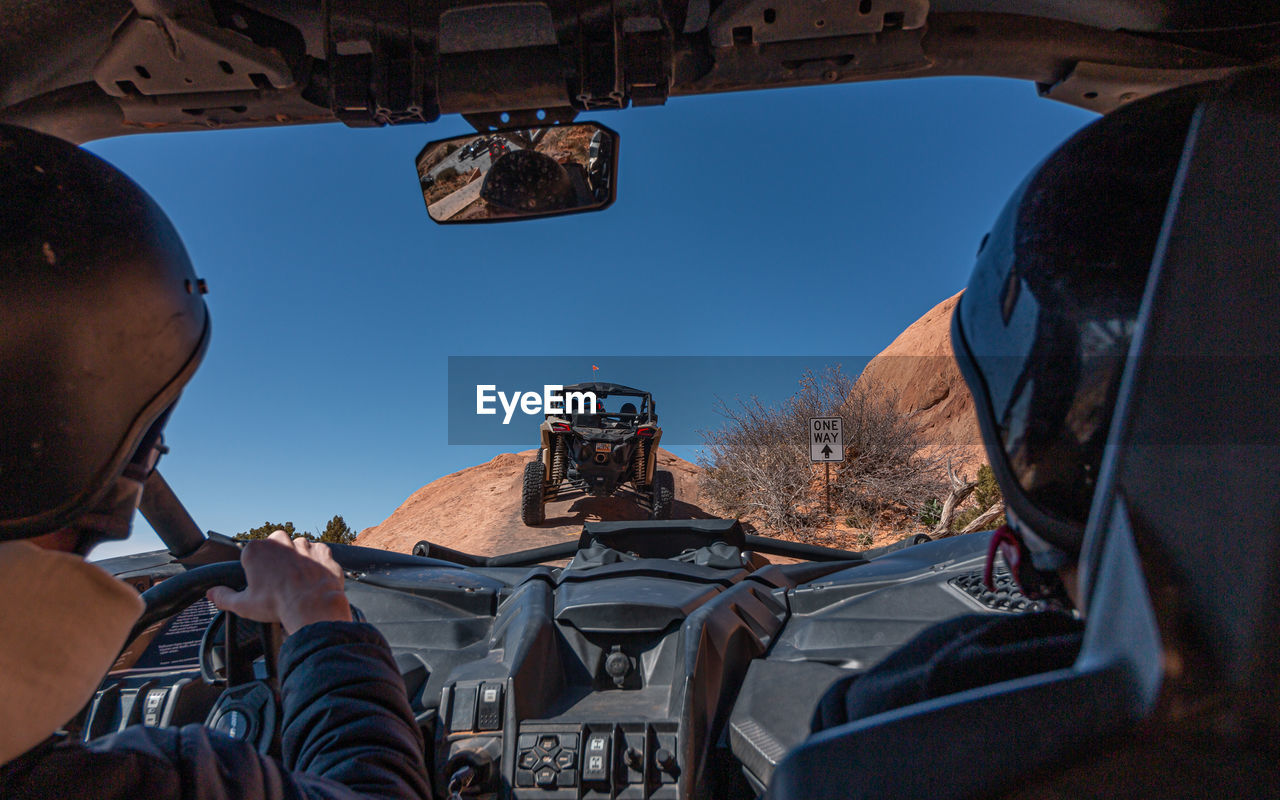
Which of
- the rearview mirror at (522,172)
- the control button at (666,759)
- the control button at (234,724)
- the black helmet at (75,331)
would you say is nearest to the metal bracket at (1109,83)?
the rearview mirror at (522,172)

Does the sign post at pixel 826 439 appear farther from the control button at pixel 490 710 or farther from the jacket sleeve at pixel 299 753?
the jacket sleeve at pixel 299 753

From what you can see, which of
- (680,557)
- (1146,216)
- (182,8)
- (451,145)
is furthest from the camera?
(680,557)

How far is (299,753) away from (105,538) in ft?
1.39

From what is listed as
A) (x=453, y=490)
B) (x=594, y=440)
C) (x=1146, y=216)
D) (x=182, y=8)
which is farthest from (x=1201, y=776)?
(x=453, y=490)

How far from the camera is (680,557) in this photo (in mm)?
2820

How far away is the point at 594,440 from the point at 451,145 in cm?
951

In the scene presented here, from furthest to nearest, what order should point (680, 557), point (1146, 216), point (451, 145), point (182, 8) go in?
point (680, 557)
point (451, 145)
point (182, 8)
point (1146, 216)

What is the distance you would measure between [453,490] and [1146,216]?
2176 centimetres

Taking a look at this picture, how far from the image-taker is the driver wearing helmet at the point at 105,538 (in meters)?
0.77

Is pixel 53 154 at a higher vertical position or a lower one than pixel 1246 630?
higher

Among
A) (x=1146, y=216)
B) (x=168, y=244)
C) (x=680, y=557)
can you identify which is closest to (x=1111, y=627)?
(x=1146, y=216)

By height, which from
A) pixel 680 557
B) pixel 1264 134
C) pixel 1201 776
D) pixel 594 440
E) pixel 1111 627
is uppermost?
pixel 1264 134

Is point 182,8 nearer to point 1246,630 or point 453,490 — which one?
point 1246,630

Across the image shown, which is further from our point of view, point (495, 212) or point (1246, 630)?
point (495, 212)
